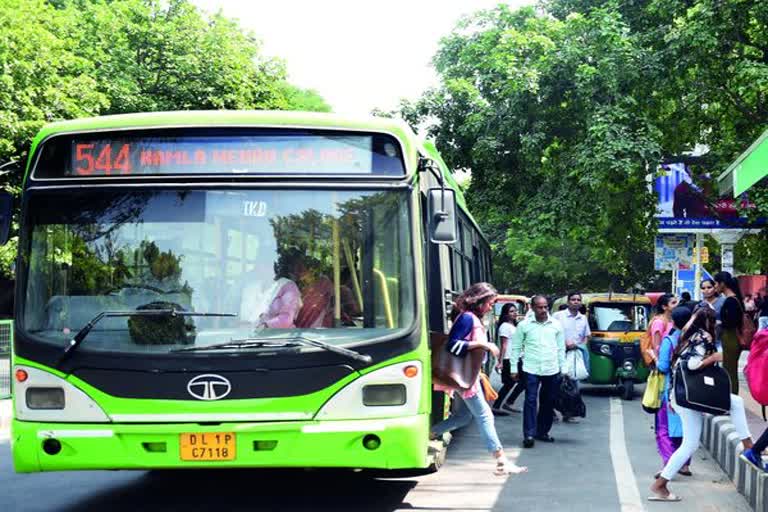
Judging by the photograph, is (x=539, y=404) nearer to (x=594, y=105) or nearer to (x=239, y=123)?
(x=239, y=123)

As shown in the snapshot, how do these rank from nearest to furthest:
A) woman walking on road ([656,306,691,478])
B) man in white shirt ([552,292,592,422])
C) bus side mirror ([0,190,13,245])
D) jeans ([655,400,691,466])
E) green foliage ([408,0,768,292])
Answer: bus side mirror ([0,190,13,245]) < woman walking on road ([656,306,691,478]) < jeans ([655,400,691,466]) < man in white shirt ([552,292,592,422]) < green foliage ([408,0,768,292])

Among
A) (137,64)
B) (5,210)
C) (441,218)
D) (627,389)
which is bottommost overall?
(627,389)

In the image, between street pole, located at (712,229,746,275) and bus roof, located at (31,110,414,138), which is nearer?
bus roof, located at (31,110,414,138)

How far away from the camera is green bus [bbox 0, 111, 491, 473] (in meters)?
6.86

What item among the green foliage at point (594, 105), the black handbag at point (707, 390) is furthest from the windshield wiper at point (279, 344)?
the green foliage at point (594, 105)

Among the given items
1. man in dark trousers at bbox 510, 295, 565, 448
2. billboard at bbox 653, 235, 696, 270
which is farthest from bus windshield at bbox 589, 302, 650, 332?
billboard at bbox 653, 235, 696, 270

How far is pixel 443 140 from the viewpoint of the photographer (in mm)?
23031

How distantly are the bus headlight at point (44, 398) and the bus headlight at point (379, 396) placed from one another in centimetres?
164

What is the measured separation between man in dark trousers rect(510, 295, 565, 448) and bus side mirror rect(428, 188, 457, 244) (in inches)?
187

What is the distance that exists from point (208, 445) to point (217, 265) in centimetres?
112

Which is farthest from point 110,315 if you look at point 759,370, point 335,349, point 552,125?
point 552,125

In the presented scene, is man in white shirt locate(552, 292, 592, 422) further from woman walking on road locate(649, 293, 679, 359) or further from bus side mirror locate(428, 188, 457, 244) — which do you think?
bus side mirror locate(428, 188, 457, 244)

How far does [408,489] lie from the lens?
8891 mm

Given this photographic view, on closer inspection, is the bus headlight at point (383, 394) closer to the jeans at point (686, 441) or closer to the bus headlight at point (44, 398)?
the bus headlight at point (44, 398)
